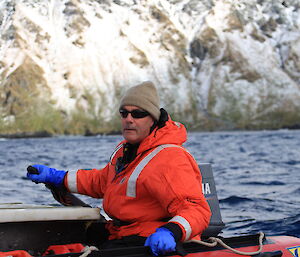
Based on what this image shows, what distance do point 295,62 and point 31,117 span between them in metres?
80.8

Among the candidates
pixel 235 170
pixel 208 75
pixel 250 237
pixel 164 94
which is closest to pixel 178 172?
pixel 250 237

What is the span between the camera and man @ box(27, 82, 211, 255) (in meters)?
4.48

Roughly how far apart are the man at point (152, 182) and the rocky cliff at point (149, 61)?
134606mm

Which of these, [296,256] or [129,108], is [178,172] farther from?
[296,256]

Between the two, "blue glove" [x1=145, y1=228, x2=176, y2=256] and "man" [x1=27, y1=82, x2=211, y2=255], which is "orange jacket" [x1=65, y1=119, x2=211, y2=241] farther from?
"blue glove" [x1=145, y1=228, x2=176, y2=256]

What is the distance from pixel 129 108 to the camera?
16.2 ft

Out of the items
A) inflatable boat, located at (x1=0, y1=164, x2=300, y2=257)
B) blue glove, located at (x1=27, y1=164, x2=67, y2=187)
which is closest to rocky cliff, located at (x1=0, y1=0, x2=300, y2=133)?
blue glove, located at (x1=27, y1=164, x2=67, y2=187)

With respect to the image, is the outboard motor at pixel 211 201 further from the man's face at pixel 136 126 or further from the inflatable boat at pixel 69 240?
the man's face at pixel 136 126

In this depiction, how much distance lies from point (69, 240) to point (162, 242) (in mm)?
1853

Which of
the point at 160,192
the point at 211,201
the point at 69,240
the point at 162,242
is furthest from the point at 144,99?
the point at 211,201

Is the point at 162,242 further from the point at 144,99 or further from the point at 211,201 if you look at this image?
the point at 211,201

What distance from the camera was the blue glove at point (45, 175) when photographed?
593 cm

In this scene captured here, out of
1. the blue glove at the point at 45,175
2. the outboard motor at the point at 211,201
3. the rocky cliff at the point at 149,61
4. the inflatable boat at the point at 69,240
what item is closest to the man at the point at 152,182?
the inflatable boat at the point at 69,240

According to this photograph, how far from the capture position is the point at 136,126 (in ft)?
16.1
